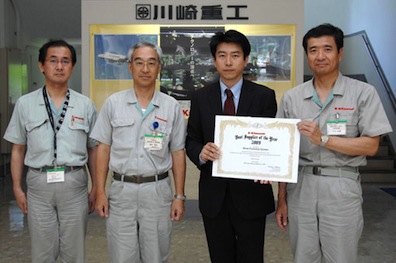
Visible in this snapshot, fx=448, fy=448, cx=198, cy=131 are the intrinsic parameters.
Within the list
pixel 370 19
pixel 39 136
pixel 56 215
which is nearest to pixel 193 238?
pixel 56 215

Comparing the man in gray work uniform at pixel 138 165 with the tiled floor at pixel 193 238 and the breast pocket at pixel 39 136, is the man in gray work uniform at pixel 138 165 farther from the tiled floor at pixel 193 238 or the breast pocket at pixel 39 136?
the tiled floor at pixel 193 238

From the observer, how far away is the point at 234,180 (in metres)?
2.54

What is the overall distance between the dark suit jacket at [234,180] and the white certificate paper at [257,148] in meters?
0.17

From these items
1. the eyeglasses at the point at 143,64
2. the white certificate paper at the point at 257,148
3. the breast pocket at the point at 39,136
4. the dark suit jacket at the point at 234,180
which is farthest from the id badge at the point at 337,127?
the breast pocket at the point at 39,136

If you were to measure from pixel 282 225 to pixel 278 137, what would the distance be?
1.99 ft

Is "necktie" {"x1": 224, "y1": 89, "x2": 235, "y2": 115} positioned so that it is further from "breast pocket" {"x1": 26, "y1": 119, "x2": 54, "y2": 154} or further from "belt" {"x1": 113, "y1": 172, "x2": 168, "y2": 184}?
"breast pocket" {"x1": 26, "y1": 119, "x2": 54, "y2": 154}

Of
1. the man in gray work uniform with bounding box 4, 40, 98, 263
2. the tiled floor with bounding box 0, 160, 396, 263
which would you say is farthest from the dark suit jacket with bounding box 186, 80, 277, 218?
the tiled floor with bounding box 0, 160, 396, 263

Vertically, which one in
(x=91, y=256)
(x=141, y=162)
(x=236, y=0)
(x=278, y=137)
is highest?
(x=236, y=0)

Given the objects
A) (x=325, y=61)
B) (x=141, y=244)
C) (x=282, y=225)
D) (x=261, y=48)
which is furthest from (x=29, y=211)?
(x=261, y=48)

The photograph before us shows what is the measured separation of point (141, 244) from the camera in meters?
2.62

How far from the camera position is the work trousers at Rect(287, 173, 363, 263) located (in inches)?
92.2

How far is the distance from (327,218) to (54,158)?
1629 millimetres

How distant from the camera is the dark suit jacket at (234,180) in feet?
8.29

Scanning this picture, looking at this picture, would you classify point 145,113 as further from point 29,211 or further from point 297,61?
point 297,61
